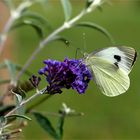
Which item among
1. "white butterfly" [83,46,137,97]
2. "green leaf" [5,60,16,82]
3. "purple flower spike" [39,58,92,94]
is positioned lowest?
"purple flower spike" [39,58,92,94]

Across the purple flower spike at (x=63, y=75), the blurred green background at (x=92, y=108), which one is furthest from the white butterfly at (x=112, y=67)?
the blurred green background at (x=92, y=108)

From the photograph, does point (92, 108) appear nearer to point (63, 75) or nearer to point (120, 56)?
point (120, 56)

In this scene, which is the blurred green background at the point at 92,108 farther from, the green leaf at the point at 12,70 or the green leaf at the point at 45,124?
the green leaf at the point at 45,124

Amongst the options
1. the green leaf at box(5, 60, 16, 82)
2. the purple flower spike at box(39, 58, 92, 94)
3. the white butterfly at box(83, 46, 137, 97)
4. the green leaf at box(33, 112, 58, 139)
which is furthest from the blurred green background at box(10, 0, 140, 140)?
the purple flower spike at box(39, 58, 92, 94)

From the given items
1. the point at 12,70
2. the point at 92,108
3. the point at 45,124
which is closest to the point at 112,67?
the point at 45,124

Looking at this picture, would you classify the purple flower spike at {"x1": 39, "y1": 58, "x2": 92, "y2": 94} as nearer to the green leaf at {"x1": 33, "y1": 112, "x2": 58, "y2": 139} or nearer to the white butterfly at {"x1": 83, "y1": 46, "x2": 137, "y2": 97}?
the white butterfly at {"x1": 83, "y1": 46, "x2": 137, "y2": 97}

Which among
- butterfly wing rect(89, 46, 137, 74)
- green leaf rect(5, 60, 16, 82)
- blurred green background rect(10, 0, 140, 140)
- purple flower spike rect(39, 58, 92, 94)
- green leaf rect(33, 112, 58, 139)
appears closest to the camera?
purple flower spike rect(39, 58, 92, 94)

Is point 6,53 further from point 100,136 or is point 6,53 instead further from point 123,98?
point 100,136
